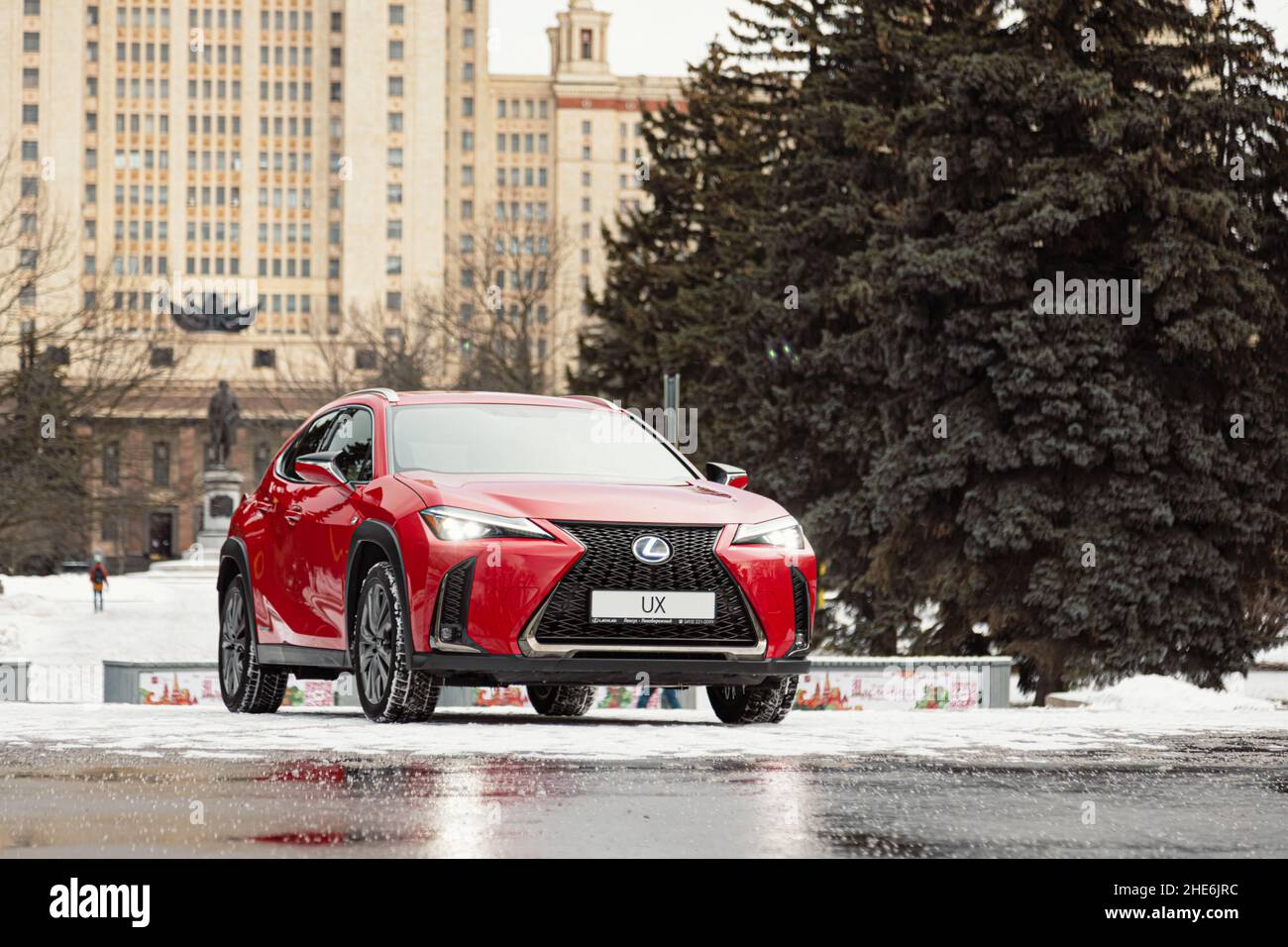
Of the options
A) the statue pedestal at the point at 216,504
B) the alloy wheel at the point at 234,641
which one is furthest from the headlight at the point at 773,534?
the statue pedestal at the point at 216,504

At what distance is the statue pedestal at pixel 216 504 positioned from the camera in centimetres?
6769

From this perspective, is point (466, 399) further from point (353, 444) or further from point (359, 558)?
point (359, 558)

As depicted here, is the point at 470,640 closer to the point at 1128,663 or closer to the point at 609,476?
the point at 609,476

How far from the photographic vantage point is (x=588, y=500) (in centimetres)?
1011

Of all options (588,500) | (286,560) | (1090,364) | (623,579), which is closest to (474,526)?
(588,500)

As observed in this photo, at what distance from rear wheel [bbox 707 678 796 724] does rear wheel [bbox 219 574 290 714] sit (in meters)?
2.66

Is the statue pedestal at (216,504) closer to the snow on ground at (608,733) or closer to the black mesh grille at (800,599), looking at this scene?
the snow on ground at (608,733)

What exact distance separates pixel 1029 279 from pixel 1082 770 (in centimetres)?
1989

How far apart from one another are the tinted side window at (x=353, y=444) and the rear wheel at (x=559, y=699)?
2.07m

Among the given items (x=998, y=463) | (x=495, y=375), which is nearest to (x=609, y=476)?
(x=998, y=463)

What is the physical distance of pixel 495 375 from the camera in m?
58.6

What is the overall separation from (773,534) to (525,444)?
160cm

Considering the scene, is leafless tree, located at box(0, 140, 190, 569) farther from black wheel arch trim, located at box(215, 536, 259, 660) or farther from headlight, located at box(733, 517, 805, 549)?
headlight, located at box(733, 517, 805, 549)

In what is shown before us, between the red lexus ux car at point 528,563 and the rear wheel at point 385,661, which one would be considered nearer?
the red lexus ux car at point 528,563
